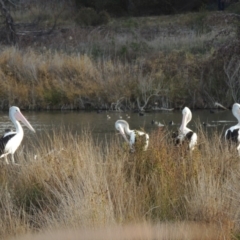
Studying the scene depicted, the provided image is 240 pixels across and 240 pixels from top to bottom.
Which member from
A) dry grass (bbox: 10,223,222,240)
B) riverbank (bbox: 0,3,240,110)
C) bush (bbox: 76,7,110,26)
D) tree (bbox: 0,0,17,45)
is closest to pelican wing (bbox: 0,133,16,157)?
dry grass (bbox: 10,223,222,240)

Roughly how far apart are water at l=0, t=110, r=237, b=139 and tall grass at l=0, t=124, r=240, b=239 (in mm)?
10532

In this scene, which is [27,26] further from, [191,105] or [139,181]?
[139,181]

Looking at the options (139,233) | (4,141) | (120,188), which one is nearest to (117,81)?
(4,141)

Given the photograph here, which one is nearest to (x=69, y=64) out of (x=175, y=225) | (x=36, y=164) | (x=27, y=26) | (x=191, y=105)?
(x=191, y=105)

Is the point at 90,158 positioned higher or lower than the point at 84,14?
lower

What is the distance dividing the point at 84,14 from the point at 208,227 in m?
34.2

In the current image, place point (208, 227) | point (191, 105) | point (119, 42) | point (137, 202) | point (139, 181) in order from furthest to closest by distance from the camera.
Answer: point (119, 42)
point (191, 105)
point (139, 181)
point (137, 202)
point (208, 227)

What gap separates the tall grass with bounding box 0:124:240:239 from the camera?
277 inches

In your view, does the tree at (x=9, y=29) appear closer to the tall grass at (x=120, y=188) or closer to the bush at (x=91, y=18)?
the bush at (x=91, y=18)

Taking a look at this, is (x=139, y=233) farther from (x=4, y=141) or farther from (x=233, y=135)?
(x=4, y=141)

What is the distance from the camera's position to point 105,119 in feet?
76.7

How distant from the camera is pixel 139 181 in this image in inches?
330

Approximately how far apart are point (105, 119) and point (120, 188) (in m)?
15.7

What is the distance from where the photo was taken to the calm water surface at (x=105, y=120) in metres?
20.8
